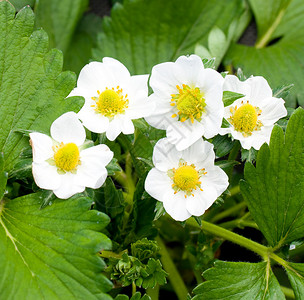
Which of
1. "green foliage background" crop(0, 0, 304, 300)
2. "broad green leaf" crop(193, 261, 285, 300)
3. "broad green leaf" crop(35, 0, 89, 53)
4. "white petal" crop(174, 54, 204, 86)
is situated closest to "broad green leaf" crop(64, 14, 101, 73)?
"broad green leaf" crop(35, 0, 89, 53)

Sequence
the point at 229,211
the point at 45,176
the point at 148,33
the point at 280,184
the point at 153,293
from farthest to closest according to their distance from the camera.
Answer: the point at 148,33
the point at 229,211
the point at 153,293
the point at 280,184
the point at 45,176

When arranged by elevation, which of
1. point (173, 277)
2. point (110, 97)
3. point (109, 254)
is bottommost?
point (173, 277)

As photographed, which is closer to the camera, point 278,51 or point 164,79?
point 164,79

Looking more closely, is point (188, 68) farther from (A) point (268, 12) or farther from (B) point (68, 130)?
(A) point (268, 12)

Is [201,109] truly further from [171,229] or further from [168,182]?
[171,229]

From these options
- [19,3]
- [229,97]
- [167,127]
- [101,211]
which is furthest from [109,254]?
[19,3]

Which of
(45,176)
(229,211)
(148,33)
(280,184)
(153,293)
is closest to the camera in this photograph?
(45,176)

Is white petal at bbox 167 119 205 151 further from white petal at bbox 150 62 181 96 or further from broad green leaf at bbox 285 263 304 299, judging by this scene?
broad green leaf at bbox 285 263 304 299
